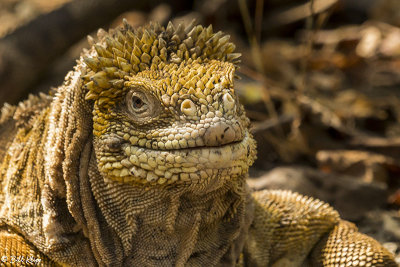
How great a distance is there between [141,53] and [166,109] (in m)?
0.52

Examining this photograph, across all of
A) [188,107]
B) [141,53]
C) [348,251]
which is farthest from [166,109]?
[348,251]

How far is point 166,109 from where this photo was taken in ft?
11.2

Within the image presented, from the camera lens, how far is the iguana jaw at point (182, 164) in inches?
128

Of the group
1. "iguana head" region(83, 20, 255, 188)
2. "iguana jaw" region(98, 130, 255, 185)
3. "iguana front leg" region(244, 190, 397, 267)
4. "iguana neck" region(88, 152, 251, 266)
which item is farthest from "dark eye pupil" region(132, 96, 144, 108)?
"iguana front leg" region(244, 190, 397, 267)

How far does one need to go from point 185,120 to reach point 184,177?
35 centimetres

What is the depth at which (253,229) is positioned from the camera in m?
4.80

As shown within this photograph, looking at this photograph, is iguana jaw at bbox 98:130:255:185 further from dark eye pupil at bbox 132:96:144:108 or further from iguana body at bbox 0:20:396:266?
dark eye pupil at bbox 132:96:144:108

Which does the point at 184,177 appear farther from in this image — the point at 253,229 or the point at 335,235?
the point at 335,235

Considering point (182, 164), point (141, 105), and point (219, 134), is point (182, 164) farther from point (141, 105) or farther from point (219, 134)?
point (141, 105)

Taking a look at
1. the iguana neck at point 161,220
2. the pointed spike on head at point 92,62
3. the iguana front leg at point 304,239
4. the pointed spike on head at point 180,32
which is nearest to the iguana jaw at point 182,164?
the iguana neck at point 161,220

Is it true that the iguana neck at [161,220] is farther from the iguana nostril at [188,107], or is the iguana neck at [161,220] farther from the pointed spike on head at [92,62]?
the pointed spike on head at [92,62]

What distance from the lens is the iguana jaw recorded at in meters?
3.25

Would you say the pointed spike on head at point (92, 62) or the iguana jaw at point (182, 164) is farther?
the pointed spike on head at point (92, 62)

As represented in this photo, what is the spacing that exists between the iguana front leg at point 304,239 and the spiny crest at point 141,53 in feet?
5.53
